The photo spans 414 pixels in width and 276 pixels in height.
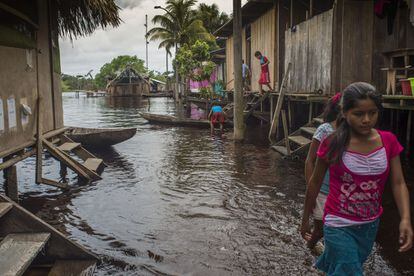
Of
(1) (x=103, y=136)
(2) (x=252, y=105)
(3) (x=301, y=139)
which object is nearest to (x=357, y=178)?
(3) (x=301, y=139)

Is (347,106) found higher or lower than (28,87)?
lower

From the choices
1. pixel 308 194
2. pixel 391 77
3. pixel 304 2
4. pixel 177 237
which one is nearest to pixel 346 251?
pixel 308 194

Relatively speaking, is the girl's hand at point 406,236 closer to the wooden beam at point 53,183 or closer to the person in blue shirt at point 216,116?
the wooden beam at point 53,183

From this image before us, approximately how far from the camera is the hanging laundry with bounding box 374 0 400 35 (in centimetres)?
940

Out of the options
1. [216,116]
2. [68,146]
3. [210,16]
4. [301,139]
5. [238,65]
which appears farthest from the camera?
[210,16]

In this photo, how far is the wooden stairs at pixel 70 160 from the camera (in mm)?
7570

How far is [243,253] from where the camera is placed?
186 inches

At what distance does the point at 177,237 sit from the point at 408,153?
244 inches

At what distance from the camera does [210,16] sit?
37.7m

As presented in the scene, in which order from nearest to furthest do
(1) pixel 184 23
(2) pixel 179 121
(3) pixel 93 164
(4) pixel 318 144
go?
1. (4) pixel 318 144
2. (3) pixel 93 164
3. (2) pixel 179 121
4. (1) pixel 184 23

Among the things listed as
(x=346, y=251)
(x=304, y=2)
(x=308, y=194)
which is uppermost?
(x=304, y=2)

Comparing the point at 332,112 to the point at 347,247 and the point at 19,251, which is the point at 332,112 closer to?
the point at 347,247

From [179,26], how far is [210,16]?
4348 millimetres

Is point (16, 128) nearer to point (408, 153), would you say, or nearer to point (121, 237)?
point (121, 237)
